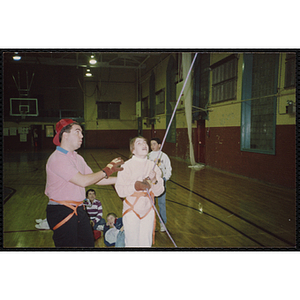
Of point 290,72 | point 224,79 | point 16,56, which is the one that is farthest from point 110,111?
point 224,79

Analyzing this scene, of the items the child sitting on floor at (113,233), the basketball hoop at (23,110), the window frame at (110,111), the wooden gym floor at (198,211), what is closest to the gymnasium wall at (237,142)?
the wooden gym floor at (198,211)

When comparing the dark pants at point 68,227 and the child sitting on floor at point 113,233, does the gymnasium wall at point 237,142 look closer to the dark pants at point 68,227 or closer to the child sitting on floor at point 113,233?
the child sitting on floor at point 113,233

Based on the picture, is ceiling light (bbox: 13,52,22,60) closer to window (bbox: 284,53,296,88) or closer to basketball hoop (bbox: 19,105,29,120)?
basketball hoop (bbox: 19,105,29,120)

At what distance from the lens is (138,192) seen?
92.4 inches

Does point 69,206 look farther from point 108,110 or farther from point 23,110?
point 108,110

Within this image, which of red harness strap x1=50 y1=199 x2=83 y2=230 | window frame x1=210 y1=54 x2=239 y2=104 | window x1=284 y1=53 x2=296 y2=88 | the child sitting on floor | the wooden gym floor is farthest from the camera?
window frame x1=210 y1=54 x2=239 y2=104

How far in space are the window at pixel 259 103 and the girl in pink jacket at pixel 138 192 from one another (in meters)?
4.07

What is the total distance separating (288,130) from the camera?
511 cm

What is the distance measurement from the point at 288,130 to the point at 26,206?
206 inches

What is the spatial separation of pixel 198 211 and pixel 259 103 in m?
3.52

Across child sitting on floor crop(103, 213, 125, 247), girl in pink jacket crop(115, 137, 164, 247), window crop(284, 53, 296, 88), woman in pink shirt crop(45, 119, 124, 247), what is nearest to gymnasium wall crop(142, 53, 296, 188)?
window crop(284, 53, 296, 88)

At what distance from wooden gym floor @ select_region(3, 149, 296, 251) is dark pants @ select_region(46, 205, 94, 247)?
56 centimetres

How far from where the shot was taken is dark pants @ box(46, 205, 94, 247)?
6.61 ft

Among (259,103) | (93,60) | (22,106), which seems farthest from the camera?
(259,103)
